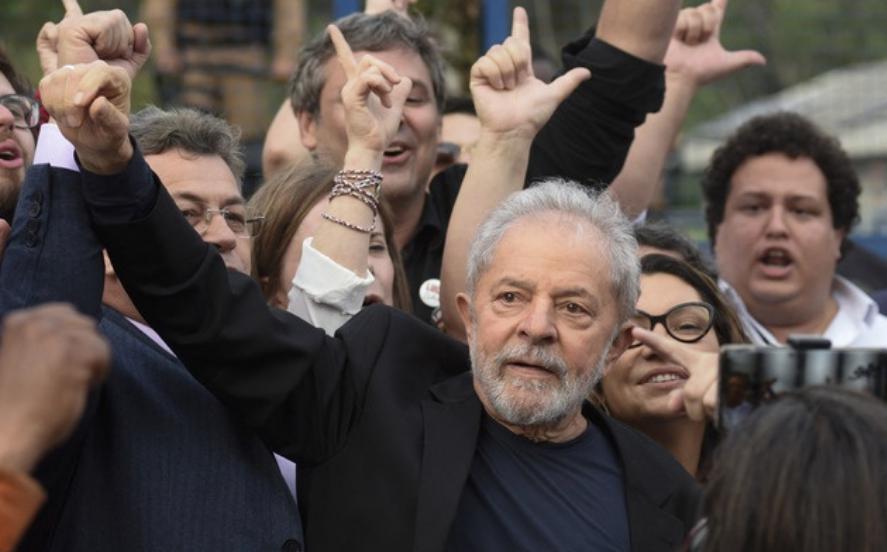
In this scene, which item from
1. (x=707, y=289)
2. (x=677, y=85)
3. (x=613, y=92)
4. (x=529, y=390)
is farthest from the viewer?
(x=677, y=85)

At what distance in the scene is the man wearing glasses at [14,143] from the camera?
309cm

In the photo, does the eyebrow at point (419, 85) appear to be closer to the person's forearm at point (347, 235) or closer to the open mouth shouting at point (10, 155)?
the person's forearm at point (347, 235)

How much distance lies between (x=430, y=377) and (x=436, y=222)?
3.64ft

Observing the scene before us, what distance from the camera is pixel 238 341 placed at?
9.30 feet

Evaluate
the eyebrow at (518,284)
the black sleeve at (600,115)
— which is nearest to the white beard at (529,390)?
the eyebrow at (518,284)

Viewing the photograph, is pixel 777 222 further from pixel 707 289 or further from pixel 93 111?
pixel 93 111

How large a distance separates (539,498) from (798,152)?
7.78ft

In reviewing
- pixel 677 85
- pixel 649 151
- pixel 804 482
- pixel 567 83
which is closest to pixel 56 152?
pixel 567 83

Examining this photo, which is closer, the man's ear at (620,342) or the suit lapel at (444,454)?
the suit lapel at (444,454)

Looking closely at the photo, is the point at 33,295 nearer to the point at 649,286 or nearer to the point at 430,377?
the point at 430,377

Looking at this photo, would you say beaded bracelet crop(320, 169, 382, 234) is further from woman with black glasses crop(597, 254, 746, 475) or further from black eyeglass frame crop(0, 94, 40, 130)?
woman with black glasses crop(597, 254, 746, 475)

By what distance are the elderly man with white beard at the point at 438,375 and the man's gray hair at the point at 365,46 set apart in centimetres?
105

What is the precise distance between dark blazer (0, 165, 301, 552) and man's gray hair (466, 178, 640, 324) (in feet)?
1.87

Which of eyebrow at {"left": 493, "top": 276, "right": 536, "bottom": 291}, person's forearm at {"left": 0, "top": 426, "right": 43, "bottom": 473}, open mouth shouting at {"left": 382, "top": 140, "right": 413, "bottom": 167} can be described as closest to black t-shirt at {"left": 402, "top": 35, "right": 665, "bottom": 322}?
open mouth shouting at {"left": 382, "top": 140, "right": 413, "bottom": 167}
